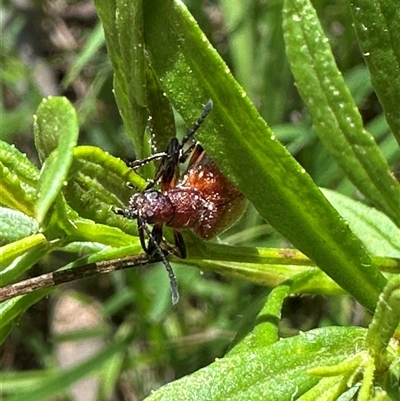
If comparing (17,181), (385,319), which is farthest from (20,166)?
(385,319)

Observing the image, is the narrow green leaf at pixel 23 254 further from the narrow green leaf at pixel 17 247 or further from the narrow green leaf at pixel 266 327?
the narrow green leaf at pixel 266 327

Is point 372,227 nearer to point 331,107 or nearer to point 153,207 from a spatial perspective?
point 331,107

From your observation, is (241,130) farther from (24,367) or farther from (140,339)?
(24,367)

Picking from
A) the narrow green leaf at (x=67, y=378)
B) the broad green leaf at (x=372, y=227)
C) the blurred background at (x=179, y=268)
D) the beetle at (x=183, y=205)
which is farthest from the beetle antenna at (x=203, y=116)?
the narrow green leaf at (x=67, y=378)

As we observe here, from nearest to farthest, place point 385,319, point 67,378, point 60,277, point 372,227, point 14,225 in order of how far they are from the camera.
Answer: point 385,319 → point 60,277 → point 14,225 → point 372,227 → point 67,378

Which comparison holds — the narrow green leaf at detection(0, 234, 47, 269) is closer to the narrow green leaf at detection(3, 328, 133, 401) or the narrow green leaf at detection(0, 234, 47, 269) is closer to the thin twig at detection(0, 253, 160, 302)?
the thin twig at detection(0, 253, 160, 302)

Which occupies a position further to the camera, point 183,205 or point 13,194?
point 183,205
